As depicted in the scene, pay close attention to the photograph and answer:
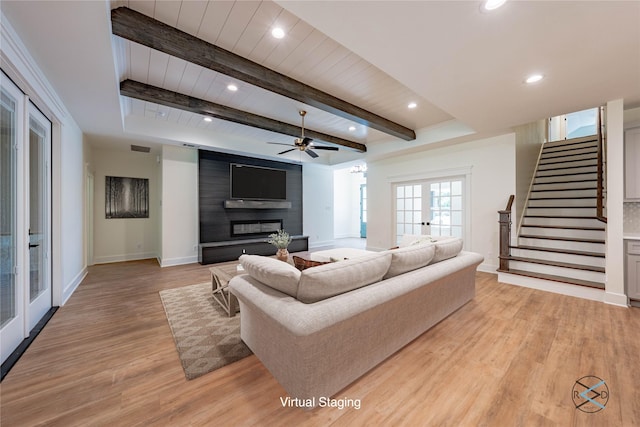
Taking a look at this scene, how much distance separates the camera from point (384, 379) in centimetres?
172

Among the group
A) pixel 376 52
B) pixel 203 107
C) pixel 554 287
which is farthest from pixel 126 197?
pixel 554 287

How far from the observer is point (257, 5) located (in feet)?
6.41

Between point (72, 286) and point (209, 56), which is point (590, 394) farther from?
point (72, 286)

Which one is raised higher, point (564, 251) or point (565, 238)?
point (565, 238)

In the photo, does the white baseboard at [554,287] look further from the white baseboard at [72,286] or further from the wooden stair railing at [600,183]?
the white baseboard at [72,286]

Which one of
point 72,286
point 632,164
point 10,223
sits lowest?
point 72,286

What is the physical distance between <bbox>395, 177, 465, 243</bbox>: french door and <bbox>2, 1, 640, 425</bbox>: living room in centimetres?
14

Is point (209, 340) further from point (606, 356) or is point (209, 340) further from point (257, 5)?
point (606, 356)

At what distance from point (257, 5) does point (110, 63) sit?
58.3 inches

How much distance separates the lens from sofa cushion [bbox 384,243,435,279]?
2.04m

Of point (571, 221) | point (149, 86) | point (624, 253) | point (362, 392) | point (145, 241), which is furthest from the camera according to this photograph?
point (145, 241)

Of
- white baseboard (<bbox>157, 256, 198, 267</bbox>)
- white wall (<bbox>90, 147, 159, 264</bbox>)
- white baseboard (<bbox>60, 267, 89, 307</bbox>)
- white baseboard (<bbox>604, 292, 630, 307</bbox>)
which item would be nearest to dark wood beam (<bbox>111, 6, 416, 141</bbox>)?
white baseboard (<bbox>60, 267, 89, 307</bbox>)

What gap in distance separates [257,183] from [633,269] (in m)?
6.55

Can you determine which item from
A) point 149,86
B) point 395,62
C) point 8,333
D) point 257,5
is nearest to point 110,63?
point 149,86
